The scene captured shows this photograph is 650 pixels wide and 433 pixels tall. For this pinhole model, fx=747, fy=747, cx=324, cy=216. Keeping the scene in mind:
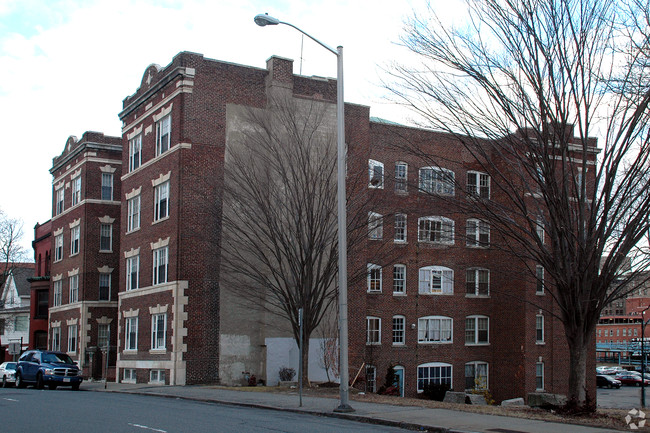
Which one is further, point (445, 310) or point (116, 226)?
point (116, 226)

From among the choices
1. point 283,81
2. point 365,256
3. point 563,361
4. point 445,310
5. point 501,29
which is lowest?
point 563,361

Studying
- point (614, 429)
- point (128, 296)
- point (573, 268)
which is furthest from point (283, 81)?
point (614, 429)

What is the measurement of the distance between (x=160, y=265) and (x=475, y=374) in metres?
18.5

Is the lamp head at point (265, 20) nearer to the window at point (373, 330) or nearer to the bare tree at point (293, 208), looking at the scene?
the bare tree at point (293, 208)

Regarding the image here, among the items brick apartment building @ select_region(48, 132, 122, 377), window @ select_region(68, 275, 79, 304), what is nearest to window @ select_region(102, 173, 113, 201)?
brick apartment building @ select_region(48, 132, 122, 377)

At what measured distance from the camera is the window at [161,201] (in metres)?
34.7

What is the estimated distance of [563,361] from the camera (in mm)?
41531

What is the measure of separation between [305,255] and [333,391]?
4.97 meters

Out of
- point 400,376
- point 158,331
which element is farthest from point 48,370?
point 400,376

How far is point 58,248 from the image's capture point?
50.3 m

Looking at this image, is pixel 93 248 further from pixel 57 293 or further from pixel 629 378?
pixel 629 378

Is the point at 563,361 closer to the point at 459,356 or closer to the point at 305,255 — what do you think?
the point at 459,356

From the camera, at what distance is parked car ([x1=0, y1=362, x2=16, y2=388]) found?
36375 mm

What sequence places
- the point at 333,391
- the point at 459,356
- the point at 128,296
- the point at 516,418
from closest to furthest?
the point at 516,418 → the point at 333,391 → the point at 128,296 → the point at 459,356
